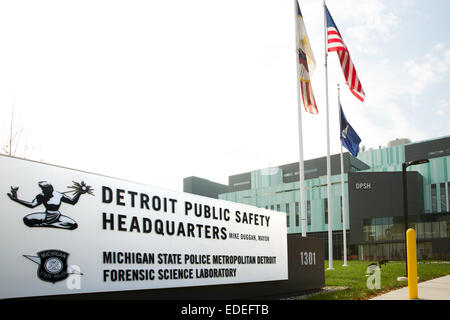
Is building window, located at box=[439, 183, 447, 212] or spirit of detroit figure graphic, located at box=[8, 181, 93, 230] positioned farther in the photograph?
building window, located at box=[439, 183, 447, 212]

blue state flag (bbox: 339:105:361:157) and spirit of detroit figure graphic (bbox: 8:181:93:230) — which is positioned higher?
blue state flag (bbox: 339:105:361:157)

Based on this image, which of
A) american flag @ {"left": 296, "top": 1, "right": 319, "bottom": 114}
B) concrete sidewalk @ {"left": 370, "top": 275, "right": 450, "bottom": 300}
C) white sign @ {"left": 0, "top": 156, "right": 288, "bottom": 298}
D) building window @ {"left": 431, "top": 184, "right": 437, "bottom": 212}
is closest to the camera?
white sign @ {"left": 0, "top": 156, "right": 288, "bottom": 298}

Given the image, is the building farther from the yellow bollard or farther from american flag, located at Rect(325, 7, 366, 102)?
the yellow bollard

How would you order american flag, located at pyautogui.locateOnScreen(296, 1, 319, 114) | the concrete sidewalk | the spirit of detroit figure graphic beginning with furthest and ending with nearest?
1. american flag, located at pyautogui.locateOnScreen(296, 1, 319, 114)
2. the concrete sidewalk
3. the spirit of detroit figure graphic

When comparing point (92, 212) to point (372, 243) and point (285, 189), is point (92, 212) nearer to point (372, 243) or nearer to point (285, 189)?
point (372, 243)

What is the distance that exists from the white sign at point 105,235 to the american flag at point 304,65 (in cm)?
692

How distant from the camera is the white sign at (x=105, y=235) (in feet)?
22.1

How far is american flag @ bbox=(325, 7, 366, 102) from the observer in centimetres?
1948

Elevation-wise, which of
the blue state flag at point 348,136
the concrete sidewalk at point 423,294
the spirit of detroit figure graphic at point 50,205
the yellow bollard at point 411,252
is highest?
the blue state flag at point 348,136

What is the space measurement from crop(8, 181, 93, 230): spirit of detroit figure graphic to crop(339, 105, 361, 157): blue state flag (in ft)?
68.6

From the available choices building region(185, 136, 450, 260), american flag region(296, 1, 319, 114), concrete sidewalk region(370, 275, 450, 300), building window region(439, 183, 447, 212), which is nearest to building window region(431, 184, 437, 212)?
building region(185, 136, 450, 260)

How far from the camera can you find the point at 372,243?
67250 mm

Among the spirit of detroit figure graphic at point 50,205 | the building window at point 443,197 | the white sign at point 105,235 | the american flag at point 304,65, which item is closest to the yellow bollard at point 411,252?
the white sign at point 105,235

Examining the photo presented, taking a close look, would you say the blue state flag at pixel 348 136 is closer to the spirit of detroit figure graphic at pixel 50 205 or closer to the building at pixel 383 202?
the spirit of detroit figure graphic at pixel 50 205
